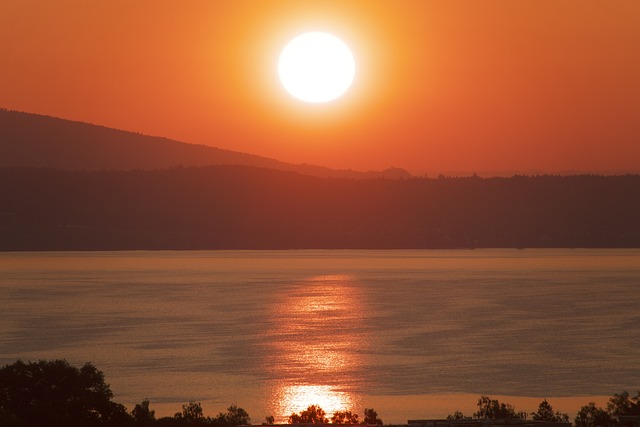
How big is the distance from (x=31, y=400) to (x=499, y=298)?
110 metres

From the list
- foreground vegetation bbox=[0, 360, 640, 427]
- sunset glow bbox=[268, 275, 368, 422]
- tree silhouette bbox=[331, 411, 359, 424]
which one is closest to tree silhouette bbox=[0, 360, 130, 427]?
foreground vegetation bbox=[0, 360, 640, 427]

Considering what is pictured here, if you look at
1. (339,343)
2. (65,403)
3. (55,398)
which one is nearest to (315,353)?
(339,343)

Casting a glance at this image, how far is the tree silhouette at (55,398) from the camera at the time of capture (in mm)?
33344

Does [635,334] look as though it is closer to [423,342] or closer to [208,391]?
[423,342]

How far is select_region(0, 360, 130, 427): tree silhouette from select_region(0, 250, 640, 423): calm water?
1911cm

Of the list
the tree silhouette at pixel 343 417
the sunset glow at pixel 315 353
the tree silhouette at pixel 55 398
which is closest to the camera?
the tree silhouette at pixel 55 398

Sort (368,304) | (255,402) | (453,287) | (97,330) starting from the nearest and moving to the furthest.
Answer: (255,402)
(97,330)
(368,304)
(453,287)

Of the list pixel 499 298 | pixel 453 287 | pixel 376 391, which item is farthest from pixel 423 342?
pixel 453 287

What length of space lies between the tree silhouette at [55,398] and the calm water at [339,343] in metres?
19.1

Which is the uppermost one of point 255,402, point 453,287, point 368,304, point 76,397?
point 453,287

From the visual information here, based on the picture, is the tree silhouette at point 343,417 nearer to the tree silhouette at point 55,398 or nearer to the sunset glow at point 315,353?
the sunset glow at point 315,353

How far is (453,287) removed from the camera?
168625mm

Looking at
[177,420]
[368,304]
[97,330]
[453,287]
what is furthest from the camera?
[453,287]

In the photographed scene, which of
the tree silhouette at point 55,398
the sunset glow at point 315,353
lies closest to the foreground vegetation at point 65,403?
the tree silhouette at point 55,398
